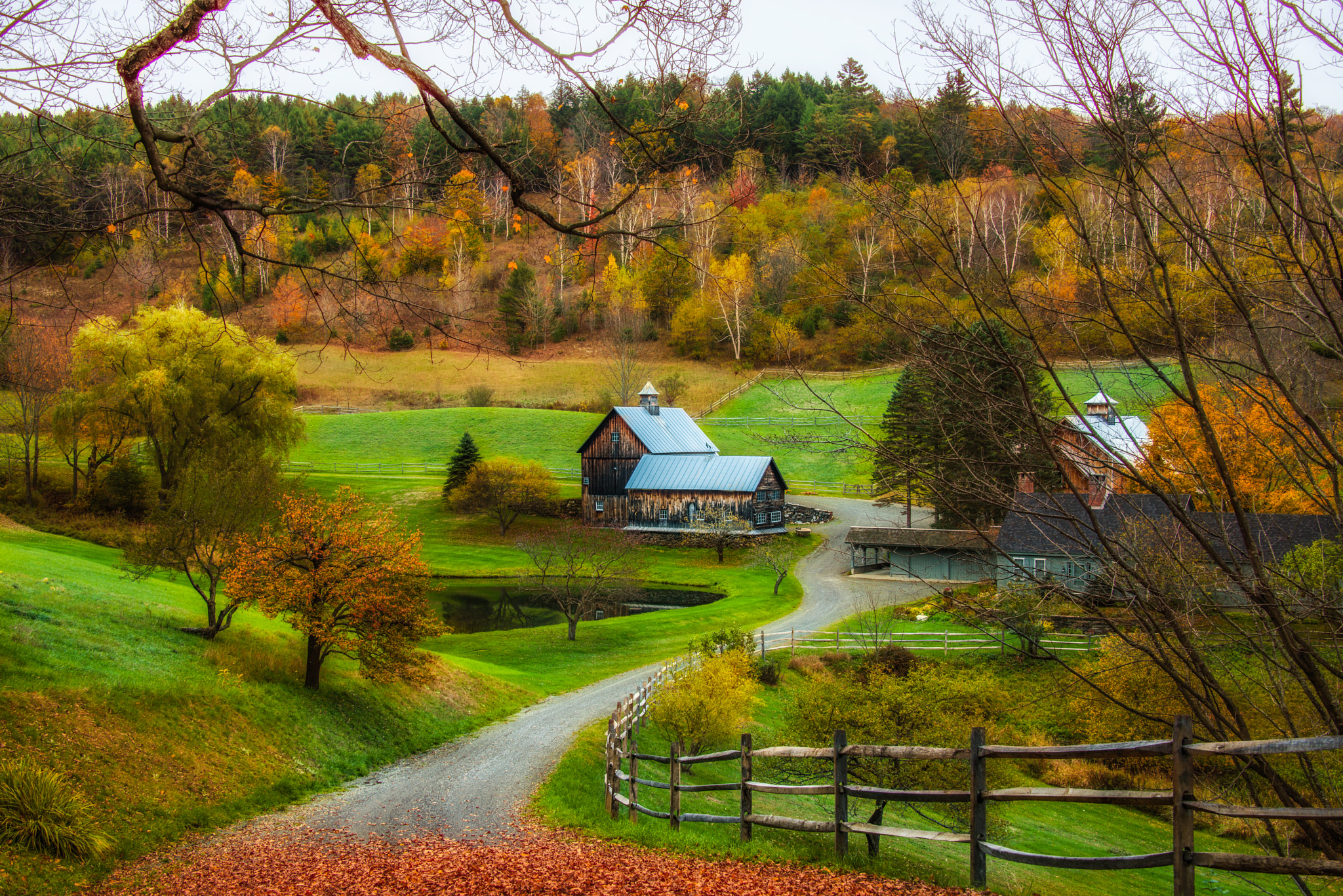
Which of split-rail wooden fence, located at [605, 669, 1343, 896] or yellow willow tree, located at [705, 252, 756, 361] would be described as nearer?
split-rail wooden fence, located at [605, 669, 1343, 896]

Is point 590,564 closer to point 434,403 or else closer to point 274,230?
point 274,230

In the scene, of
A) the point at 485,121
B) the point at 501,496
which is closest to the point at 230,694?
the point at 485,121

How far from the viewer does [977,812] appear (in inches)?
238

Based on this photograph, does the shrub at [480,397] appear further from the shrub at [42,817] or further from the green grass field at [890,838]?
the shrub at [42,817]

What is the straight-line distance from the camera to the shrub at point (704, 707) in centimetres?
1795

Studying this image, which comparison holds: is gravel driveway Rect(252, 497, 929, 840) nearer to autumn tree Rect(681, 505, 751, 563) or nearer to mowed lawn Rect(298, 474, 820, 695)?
mowed lawn Rect(298, 474, 820, 695)

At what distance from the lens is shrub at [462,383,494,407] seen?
72062 millimetres

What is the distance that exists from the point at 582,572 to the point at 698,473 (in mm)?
16461

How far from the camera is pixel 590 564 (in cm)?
3628

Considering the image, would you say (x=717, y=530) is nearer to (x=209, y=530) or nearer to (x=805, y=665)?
(x=805, y=665)

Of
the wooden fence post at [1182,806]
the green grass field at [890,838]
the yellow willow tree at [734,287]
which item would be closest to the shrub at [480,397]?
the yellow willow tree at [734,287]

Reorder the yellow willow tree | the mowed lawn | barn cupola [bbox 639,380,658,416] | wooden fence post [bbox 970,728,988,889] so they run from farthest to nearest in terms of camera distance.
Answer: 1. barn cupola [bbox 639,380,658,416]
2. the mowed lawn
3. wooden fence post [bbox 970,728,988,889]
4. the yellow willow tree

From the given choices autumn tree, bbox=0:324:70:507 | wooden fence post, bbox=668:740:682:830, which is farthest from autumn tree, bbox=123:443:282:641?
autumn tree, bbox=0:324:70:507

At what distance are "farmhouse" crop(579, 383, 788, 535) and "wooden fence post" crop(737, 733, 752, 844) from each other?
130ft
